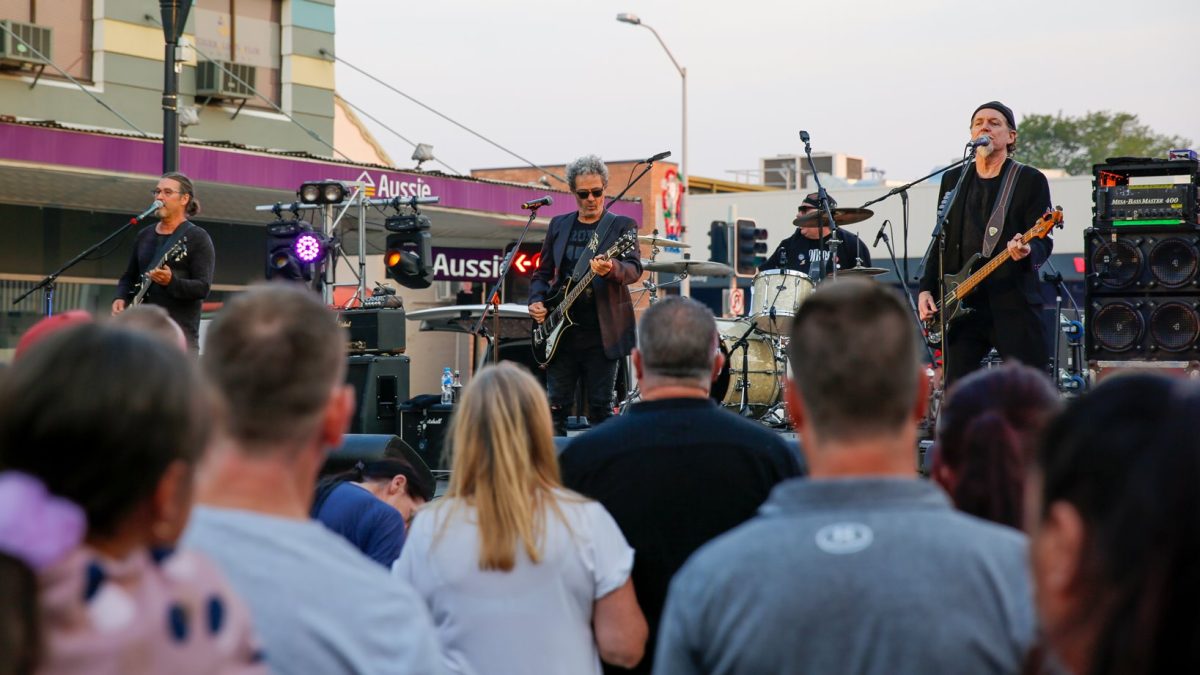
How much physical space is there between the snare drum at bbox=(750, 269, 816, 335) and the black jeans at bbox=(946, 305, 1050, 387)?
3.12 meters

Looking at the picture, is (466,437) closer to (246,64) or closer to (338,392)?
(338,392)

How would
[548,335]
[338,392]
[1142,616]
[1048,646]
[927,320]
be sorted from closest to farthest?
[1142,616], [1048,646], [338,392], [927,320], [548,335]

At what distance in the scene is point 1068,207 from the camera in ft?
123

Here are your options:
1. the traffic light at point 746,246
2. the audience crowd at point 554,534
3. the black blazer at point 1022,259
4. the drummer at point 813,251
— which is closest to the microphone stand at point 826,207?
the drummer at point 813,251

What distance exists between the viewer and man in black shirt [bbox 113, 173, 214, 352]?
9070 mm

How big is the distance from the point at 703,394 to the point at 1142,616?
2.41m

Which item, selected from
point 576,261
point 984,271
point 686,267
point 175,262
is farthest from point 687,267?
point 984,271

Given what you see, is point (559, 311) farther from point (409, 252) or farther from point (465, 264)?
point (465, 264)

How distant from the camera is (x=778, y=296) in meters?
11.3

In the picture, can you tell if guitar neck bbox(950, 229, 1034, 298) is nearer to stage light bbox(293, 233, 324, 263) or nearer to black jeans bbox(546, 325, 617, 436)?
black jeans bbox(546, 325, 617, 436)

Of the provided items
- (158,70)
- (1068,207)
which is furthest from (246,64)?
(1068,207)

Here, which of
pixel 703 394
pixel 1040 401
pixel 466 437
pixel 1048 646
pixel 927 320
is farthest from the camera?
pixel 927 320

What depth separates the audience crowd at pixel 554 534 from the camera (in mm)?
1657

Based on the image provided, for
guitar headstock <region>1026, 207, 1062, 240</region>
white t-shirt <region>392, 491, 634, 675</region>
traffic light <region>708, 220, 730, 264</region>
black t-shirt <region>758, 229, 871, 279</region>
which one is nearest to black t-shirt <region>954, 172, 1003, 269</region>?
guitar headstock <region>1026, 207, 1062, 240</region>
